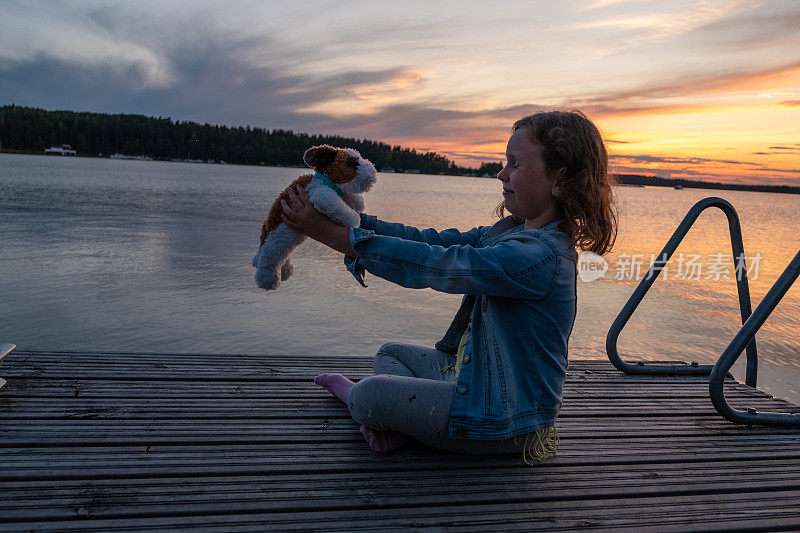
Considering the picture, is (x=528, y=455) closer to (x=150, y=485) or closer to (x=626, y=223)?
(x=150, y=485)

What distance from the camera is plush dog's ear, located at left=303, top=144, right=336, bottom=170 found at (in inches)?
86.8

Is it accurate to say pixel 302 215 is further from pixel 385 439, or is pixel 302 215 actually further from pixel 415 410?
pixel 385 439

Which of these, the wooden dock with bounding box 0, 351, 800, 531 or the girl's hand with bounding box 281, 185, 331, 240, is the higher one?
the girl's hand with bounding box 281, 185, 331, 240

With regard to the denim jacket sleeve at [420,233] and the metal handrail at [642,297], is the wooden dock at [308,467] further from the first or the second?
the denim jacket sleeve at [420,233]

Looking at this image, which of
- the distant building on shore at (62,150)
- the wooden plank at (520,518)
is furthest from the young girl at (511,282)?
the distant building on shore at (62,150)

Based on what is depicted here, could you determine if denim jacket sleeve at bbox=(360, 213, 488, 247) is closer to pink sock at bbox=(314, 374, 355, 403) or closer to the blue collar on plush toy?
the blue collar on plush toy

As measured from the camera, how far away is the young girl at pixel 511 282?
6.75ft

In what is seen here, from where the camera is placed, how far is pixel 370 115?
22703 mm

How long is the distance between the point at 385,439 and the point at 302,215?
1117 millimetres

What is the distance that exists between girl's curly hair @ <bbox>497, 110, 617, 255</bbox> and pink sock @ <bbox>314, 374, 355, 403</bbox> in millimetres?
1529

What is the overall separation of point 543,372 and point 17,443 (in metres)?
2.34

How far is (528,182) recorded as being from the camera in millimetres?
2240

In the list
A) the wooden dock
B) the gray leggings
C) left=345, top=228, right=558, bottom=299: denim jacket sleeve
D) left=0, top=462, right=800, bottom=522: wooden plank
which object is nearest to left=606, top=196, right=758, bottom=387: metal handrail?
the wooden dock

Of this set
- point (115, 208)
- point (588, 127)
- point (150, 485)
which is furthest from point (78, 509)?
point (115, 208)
